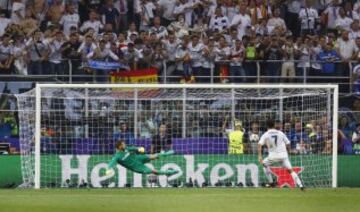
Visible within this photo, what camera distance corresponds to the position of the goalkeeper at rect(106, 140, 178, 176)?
2188 cm

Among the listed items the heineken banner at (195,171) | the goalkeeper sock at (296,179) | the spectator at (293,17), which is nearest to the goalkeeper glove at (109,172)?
the heineken banner at (195,171)

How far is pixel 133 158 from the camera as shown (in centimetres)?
2209

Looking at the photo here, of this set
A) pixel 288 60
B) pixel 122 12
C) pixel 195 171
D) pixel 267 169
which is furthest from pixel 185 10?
pixel 267 169

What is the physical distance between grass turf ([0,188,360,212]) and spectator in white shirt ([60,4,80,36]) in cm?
637

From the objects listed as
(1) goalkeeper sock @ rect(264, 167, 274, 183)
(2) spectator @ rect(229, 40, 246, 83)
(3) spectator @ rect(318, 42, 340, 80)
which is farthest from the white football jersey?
(3) spectator @ rect(318, 42, 340, 80)

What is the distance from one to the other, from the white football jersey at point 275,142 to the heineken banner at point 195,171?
1103mm

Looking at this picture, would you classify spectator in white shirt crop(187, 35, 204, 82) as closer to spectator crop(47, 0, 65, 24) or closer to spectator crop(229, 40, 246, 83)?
spectator crop(229, 40, 246, 83)

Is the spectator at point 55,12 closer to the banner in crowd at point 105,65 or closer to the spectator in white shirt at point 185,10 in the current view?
the banner in crowd at point 105,65

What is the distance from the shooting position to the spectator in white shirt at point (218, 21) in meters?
26.9

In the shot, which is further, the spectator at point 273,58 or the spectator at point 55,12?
the spectator at point 55,12

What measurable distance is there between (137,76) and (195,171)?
3171 mm

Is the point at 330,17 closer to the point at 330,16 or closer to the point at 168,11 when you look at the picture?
the point at 330,16

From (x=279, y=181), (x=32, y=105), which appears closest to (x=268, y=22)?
(x=279, y=181)

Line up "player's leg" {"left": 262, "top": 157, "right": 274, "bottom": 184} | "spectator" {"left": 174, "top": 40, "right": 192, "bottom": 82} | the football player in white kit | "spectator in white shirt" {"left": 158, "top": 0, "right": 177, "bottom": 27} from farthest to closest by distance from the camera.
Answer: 1. "spectator in white shirt" {"left": 158, "top": 0, "right": 177, "bottom": 27}
2. "spectator" {"left": 174, "top": 40, "right": 192, "bottom": 82}
3. "player's leg" {"left": 262, "top": 157, "right": 274, "bottom": 184}
4. the football player in white kit
